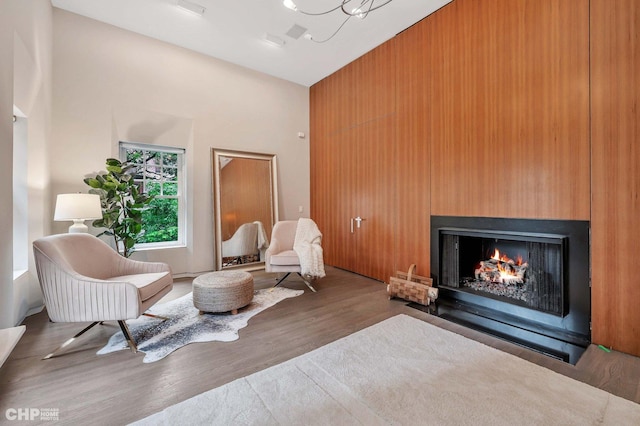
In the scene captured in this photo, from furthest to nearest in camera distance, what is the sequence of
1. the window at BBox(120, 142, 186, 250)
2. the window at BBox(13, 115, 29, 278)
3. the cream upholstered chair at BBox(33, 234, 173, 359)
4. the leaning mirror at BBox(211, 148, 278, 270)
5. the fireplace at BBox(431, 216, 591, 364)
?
the leaning mirror at BBox(211, 148, 278, 270) < the window at BBox(120, 142, 186, 250) < the window at BBox(13, 115, 29, 278) < the fireplace at BBox(431, 216, 591, 364) < the cream upholstered chair at BBox(33, 234, 173, 359)

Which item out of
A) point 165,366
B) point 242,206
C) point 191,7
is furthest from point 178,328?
point 191,7

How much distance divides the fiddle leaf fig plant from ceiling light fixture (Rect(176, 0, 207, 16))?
82.0 inches

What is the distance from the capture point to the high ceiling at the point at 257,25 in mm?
3307

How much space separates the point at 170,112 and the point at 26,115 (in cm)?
173

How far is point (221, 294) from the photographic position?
9.10 ft

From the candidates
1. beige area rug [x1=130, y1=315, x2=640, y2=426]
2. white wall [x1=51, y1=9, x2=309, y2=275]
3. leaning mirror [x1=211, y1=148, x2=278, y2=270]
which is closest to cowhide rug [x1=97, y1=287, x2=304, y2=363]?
beige area rug [x1=130, y1=315, x2=640, y2=426]

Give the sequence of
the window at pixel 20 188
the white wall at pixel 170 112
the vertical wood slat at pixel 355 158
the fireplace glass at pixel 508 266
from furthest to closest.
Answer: the vertical wood slat at pixel 355 158, the white wall at pixel 170 112, the window at pixel 20 188, the fireplace glass at pixel 508 266

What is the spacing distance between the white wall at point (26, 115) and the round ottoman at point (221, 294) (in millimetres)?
1398

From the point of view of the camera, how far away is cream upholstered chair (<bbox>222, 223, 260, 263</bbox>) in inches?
181

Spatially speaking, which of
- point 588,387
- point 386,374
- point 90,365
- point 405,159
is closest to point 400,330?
point 386,374

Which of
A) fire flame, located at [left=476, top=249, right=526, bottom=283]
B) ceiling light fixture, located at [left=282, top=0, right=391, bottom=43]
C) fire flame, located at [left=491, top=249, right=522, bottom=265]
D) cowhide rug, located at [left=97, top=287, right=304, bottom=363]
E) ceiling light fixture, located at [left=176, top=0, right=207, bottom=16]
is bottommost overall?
cowhide rug, located at [left=97, top=287, right=304, bottom=363]

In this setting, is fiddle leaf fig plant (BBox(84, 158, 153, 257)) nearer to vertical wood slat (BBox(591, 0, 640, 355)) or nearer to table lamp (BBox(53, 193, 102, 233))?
table lamp (BBox(53, 193, 102, 233))

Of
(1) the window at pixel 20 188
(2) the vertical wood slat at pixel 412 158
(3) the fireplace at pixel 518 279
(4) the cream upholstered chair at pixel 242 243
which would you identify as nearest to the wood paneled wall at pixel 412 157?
(2) the vertical wood slat at pixel 412 158

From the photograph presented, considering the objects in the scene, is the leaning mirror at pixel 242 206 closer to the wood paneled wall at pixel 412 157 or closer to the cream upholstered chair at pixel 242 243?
the cream upholstered chair at pixel 242 243
